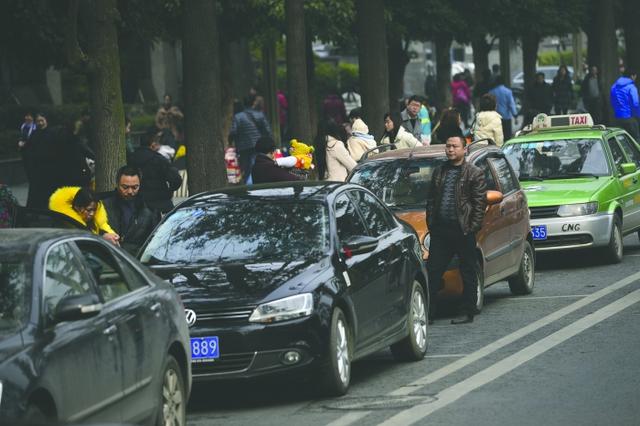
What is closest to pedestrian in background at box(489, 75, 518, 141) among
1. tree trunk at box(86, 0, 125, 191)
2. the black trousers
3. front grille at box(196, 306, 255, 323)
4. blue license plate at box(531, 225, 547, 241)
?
blue license plate at box(531, 225, 547, 241)

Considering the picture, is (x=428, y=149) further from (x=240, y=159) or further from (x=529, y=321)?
(x=240, y=159)

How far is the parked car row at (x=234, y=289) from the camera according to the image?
776cm

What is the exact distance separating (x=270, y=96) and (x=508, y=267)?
66.7 ft

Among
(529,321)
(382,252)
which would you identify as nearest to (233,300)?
(382,252)

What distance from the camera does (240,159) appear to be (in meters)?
27.9

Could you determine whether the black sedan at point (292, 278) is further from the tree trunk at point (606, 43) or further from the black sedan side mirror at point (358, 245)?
the tree trunk at point (606, 43)

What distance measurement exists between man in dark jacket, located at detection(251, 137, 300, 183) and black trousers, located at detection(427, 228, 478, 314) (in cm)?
379

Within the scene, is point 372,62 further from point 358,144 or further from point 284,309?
point 284,309

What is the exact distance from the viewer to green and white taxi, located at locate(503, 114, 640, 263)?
18.8m

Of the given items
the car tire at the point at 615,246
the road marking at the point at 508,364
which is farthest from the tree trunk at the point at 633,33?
the road marking at the point at 508,364

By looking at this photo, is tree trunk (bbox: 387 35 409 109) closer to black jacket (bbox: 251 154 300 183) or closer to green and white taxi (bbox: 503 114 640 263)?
green and white taxi (bbox: 503 114 640 263)

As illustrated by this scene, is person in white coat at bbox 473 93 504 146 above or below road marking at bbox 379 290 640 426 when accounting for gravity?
above

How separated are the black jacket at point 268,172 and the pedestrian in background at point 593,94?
2298 cm

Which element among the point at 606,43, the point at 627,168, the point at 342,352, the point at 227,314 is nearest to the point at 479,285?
the point at 342,352
